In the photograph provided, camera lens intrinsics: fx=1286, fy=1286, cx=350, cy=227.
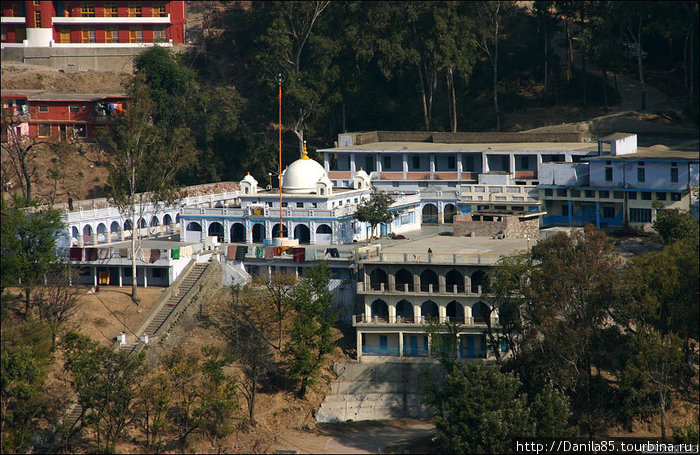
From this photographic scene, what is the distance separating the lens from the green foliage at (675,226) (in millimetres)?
76688

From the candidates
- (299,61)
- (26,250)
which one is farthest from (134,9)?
(26,250)

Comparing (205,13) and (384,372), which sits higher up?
(205,13)

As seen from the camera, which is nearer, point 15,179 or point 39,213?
point 39,213

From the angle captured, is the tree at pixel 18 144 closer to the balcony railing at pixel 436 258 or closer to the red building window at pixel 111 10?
the red building window at pixel 111 10

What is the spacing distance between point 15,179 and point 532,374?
51.6 m

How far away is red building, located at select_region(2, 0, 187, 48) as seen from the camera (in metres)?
126

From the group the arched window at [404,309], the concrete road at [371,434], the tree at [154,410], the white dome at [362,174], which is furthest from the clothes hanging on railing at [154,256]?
the white dome at [362,174]

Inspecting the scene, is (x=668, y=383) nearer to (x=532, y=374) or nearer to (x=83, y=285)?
(x=532, y=374)

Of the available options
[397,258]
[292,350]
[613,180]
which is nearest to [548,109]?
[613,180]

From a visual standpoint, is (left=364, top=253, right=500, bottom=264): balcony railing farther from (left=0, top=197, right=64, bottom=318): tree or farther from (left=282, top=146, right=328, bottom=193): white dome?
(left=0, top=197, right=64, bottom=318): tree

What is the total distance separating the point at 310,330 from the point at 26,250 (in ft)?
57.6

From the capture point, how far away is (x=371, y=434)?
70000mm

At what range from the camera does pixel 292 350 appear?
7262 centimetres

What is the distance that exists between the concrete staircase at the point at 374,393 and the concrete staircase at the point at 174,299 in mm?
10752
